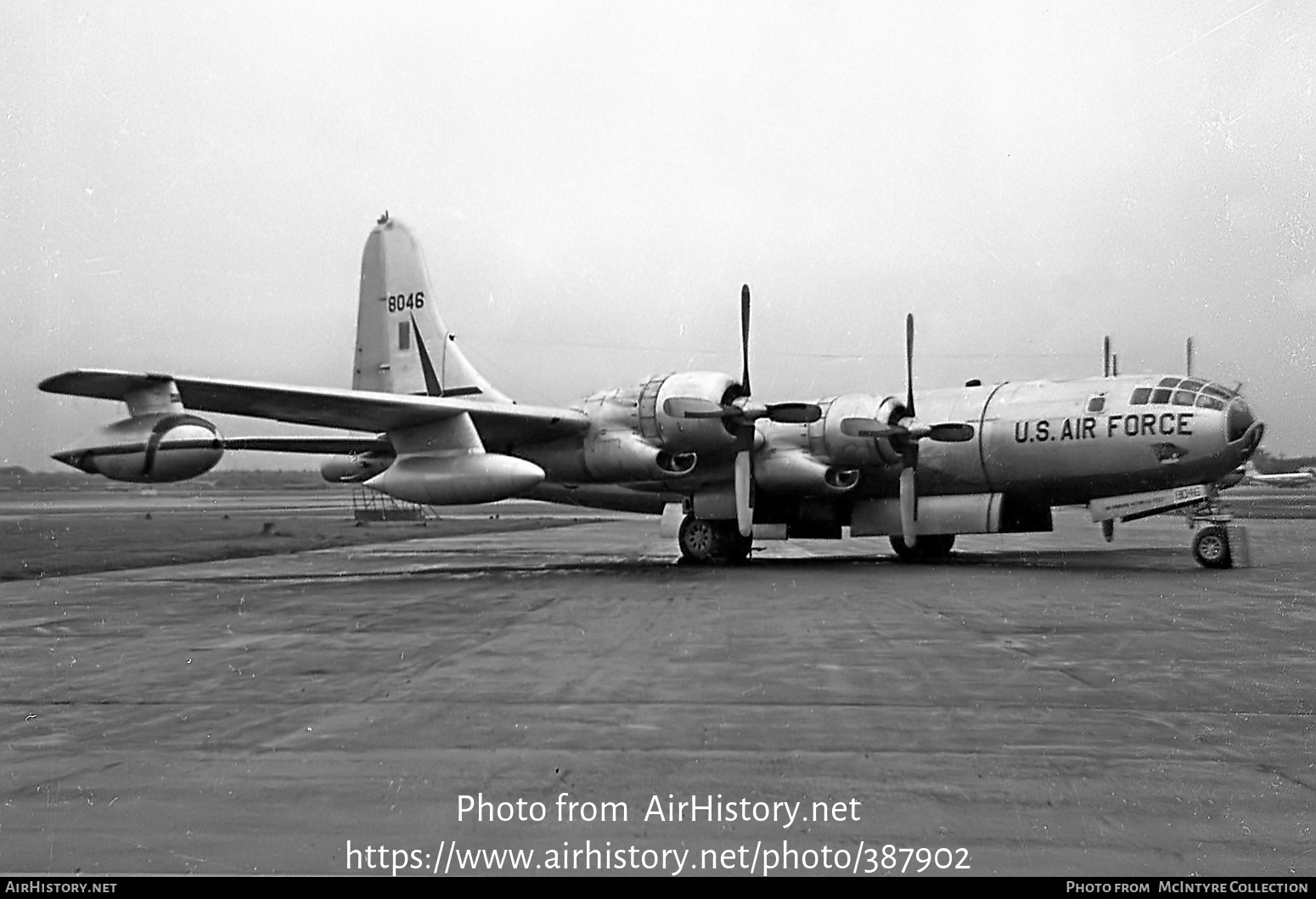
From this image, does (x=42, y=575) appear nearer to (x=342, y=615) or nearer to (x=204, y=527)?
(x=342, y=615)

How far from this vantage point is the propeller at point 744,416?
2030 centimetres

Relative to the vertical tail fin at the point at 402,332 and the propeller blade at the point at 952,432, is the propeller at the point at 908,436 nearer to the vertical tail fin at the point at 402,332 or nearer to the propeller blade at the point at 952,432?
the propeller blade at the point at 952,432

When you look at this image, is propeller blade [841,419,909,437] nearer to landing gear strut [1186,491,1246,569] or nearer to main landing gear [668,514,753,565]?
main landing gear [668,514,753,565]

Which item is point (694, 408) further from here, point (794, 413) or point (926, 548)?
point (926, 548)

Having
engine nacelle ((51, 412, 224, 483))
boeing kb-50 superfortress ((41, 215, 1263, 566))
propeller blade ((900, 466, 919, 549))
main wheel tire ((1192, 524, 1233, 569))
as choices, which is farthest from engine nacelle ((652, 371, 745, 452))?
main wheel tire ((1192, 524, 1233, 569))

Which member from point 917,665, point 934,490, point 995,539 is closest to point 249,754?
point 917,665

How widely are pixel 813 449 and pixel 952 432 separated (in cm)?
269

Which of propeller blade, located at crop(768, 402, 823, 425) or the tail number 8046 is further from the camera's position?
the tail number 8046

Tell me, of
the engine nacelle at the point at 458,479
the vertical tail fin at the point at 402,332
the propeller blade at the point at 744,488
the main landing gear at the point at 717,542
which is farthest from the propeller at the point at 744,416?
the vertical tail fin at the point at 402,332

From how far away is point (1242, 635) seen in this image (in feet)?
34.7

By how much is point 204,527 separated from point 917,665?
34.0 metres

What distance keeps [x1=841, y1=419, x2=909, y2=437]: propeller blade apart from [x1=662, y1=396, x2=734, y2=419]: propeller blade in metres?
2.50

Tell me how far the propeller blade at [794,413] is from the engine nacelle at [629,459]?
1693 mm

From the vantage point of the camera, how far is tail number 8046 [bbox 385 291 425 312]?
25.8 m
